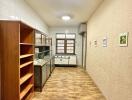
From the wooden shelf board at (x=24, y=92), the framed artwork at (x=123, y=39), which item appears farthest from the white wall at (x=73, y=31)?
the framed artwork at (x=123, y=39)

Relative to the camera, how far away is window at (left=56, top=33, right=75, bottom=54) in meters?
9.67

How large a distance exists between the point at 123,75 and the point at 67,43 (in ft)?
23.9

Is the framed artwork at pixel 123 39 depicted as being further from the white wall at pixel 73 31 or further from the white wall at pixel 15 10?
the white wall at pixel 73 31

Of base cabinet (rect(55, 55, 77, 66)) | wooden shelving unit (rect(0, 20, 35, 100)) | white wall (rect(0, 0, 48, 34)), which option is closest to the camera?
wooden shelving unit (rect(0, 20, 35, 100))

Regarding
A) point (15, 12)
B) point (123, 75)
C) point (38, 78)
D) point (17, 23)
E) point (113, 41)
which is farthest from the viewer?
point (38, 78)

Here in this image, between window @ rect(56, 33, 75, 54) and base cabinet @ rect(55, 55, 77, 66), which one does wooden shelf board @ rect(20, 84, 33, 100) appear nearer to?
base cabinet @ rect(55, 55, 77, 66)

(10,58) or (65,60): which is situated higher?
(10,58)

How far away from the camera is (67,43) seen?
973 cm

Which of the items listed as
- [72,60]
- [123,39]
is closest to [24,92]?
[123,39]

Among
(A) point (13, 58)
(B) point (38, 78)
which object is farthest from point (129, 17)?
(B) point (38, 78)

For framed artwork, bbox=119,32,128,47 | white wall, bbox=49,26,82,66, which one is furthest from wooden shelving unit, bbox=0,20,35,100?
white wall, bbox=49,26,82,66

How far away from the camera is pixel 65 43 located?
970 cm

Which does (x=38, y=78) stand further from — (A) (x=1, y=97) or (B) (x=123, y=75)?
(B) (x=123, y=75)

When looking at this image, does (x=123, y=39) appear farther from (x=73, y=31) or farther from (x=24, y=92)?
(x=73, y=31)
